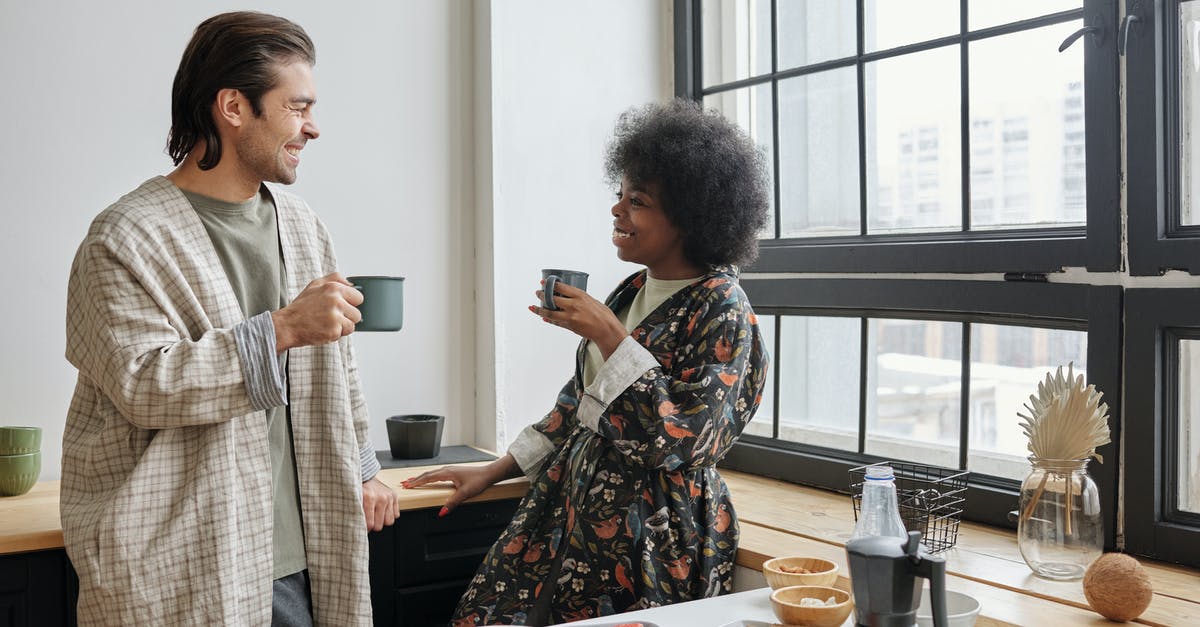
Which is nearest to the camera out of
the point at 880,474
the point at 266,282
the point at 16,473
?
the point at 880,474

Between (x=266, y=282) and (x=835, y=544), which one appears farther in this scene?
(x=835, y=544)

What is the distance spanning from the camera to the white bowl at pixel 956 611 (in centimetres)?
140

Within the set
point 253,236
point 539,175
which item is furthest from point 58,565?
point 539,175

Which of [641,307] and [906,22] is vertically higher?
[906,22]

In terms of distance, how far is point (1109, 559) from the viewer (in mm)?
1608

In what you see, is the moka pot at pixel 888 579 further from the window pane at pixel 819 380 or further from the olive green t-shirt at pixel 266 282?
the window pane at pixel 819 380

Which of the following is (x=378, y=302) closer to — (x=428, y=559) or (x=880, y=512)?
(x=428, y=559)

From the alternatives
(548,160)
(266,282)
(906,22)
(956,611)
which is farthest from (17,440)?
(906,22)

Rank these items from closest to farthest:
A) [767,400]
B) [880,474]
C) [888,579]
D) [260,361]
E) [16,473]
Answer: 1. [888,579]
2. [880,474]
3. [260,361]
4. [16,473]
5. [767,400]

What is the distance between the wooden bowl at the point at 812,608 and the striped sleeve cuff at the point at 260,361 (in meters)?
0.87

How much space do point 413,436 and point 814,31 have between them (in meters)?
1.50

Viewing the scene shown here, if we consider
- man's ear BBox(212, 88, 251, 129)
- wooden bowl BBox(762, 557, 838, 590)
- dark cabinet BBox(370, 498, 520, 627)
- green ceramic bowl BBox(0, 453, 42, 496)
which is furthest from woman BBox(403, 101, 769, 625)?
green ceramic bowl BBox(0, 453, 42, 496)

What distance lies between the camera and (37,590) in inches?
74.8

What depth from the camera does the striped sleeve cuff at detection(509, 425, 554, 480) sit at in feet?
7.58
